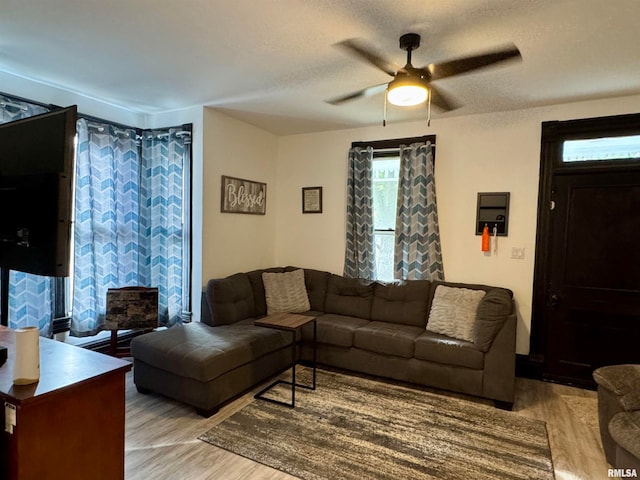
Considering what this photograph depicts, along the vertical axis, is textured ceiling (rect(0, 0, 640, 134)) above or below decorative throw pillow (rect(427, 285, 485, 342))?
above

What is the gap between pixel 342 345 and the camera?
3621 millimetres

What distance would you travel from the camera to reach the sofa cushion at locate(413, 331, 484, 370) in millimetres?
3100

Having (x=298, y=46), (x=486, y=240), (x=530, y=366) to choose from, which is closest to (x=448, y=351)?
(x=530, y=366)

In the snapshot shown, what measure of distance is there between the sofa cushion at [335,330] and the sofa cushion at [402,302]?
0.74ft

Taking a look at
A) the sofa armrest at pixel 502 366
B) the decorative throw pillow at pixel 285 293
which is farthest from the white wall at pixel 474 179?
the sofa armrest at pixel 502 366

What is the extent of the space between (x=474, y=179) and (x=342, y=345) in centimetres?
217

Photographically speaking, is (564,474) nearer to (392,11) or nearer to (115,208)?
(392,11)

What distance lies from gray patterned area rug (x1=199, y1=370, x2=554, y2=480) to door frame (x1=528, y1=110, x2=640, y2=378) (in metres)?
1.03

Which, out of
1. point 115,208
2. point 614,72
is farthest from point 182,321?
point 614,72

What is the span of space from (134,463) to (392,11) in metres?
2.97

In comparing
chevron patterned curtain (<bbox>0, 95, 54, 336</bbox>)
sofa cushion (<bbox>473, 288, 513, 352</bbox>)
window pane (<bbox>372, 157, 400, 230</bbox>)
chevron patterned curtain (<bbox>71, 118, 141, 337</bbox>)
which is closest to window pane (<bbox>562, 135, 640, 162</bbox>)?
sofa cushion (<bbox>473, 288, 513, 352</bbox>)

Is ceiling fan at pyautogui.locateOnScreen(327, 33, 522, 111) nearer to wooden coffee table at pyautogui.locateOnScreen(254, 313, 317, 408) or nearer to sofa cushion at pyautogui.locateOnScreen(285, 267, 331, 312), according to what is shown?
wooden coffee table at pyautogui.locateOnScreen(254, 313, 317, 408)

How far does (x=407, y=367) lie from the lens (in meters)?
3.37

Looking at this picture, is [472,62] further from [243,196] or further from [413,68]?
[243,196]
